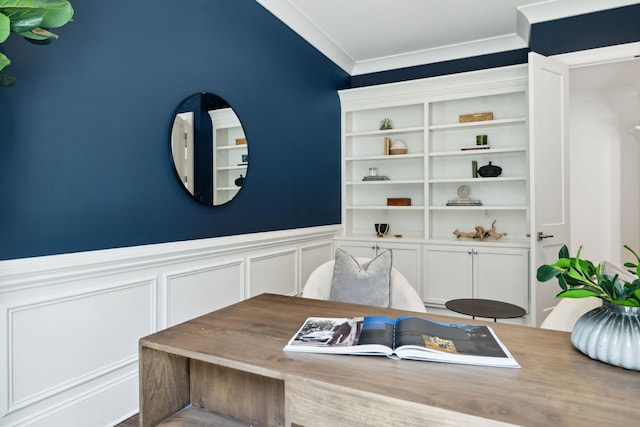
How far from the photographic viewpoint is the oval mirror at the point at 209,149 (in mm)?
2252

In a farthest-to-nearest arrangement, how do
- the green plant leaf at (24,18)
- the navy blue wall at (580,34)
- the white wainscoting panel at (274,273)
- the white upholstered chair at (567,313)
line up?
the navy blue wall at (580,34), the white wainscoting panel at (274,273), the white upholstered chair at (567,313), the green plant leaf at (24,18)

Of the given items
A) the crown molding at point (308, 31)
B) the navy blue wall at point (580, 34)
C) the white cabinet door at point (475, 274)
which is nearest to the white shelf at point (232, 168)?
the crown molding at point (308, 31)

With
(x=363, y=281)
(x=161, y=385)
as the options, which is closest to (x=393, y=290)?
(x=363, y=281)

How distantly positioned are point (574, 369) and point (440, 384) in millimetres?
361

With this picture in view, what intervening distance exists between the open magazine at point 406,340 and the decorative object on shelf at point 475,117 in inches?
126

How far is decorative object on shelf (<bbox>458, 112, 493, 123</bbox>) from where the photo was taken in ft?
12.6

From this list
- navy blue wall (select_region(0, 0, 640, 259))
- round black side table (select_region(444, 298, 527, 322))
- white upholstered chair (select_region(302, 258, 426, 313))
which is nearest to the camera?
navy blue wall (select_region(0, 0, 640, 259))

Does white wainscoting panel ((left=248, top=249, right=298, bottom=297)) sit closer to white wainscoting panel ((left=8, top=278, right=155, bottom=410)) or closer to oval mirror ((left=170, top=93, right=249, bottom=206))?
oval mirror ((left=170, top=93, right=249, bottom=206))

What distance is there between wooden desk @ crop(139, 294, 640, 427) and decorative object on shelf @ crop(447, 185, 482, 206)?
284 cm

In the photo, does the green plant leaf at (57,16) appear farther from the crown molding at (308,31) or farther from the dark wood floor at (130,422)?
the crown molding at (308,31)

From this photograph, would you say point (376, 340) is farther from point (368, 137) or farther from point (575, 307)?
point (368, 137)

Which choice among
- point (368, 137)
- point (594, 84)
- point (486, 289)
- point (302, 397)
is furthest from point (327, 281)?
point (594, 84)

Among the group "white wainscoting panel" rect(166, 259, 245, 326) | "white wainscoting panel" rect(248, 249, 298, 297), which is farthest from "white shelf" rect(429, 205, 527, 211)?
"white wainscoting panel" rect(166, 259, 245, 326)

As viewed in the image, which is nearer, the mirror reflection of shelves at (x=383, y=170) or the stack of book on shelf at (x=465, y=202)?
the stack of book on shelf at (x=465, y=202)
